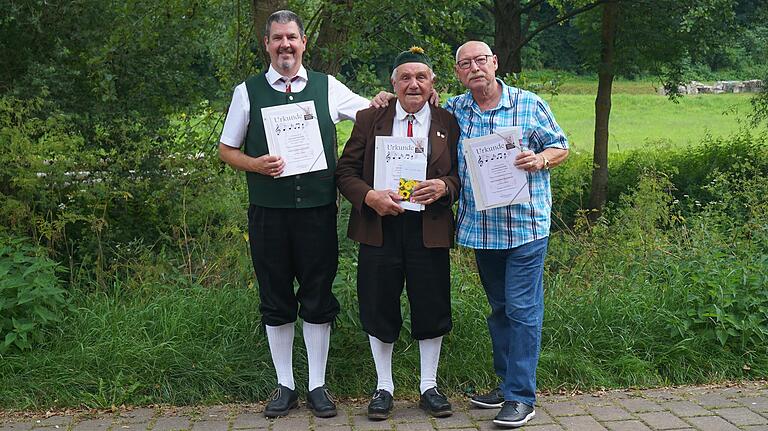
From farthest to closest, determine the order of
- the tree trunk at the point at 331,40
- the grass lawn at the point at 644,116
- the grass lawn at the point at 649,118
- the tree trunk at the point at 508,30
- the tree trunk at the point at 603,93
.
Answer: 1. the grass lawn at the point at 649,118
2. the grass lawn at the point at 644,116
3. the tree trunk at the point at 508,30
4. the tree trunk at the point at 603,93
5. the tree trunk at the point at 331,40

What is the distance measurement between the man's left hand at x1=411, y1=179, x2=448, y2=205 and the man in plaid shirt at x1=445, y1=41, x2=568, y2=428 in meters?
0.20

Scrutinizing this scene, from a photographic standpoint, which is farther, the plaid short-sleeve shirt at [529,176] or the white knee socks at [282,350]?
the white knee socks at [282,350]

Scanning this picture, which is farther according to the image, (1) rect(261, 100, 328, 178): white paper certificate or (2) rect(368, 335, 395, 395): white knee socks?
(2) rect(368, 335, 395, 395): white knee socks

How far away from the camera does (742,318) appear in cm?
568

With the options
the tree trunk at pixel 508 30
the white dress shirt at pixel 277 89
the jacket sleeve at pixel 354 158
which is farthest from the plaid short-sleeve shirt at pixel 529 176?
the tree trunk at pixel 508 30

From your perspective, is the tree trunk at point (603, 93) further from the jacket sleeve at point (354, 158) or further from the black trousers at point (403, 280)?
the jacket sleeve at point (354, 158)

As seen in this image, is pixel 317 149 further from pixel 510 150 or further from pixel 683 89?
pixel 683 89

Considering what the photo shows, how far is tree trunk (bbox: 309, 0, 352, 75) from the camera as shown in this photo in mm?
8039

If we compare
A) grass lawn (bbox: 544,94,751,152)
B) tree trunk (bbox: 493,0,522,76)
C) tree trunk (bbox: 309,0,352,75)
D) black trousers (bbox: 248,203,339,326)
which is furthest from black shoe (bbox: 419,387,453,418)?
grass lawn (bbox: 544,94,751,152)

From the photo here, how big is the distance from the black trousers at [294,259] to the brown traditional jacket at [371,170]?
0.61 ft

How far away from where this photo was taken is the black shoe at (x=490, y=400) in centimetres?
509

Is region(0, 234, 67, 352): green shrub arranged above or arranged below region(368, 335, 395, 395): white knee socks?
above

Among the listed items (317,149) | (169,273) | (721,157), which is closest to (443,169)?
(317,149)

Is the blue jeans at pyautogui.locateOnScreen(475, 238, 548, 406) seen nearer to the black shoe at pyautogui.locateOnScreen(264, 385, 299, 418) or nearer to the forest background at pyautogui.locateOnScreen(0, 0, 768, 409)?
the forest background at pyautogui.locateOnScreen(0, 0, 768, 409)
